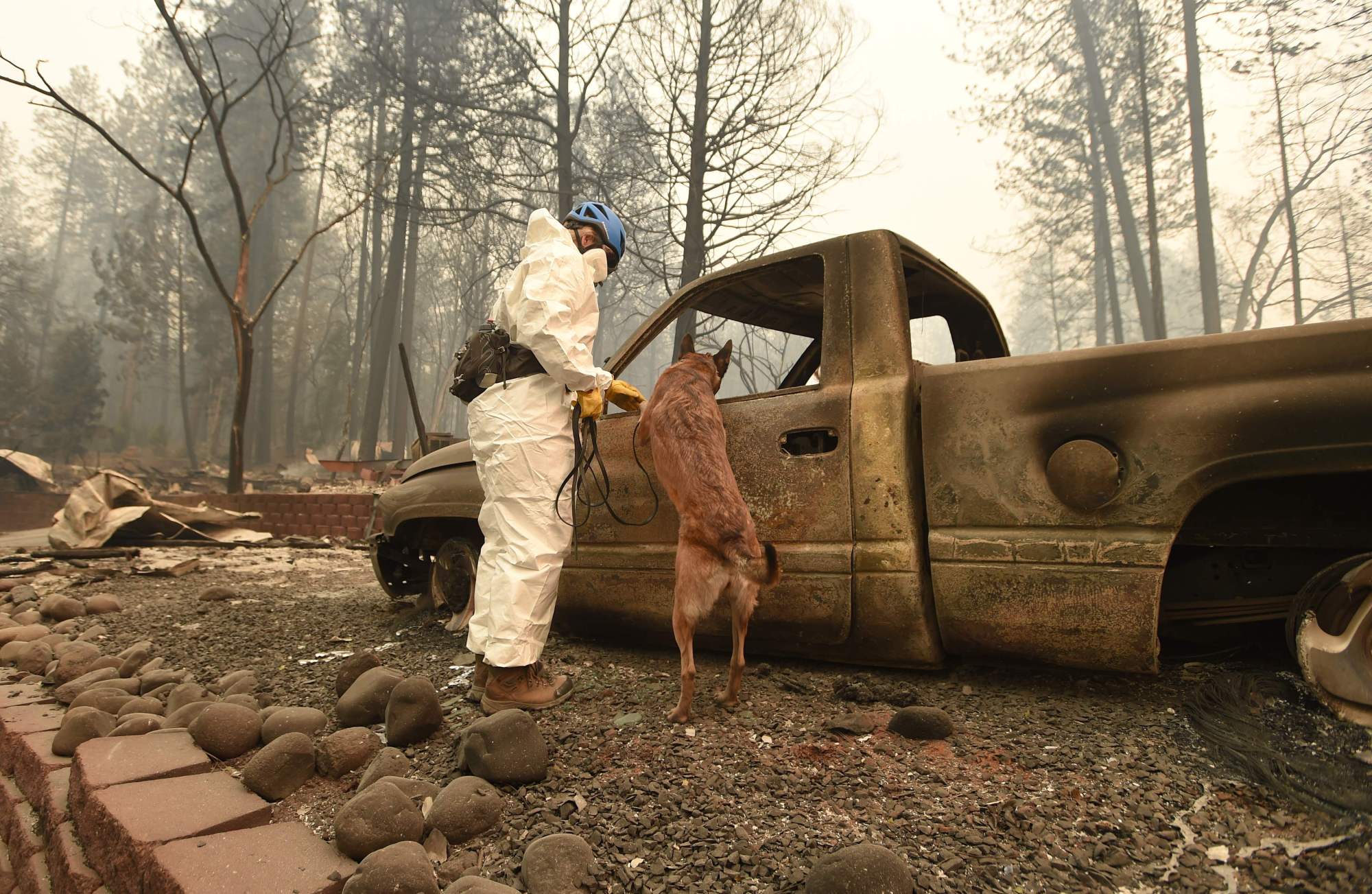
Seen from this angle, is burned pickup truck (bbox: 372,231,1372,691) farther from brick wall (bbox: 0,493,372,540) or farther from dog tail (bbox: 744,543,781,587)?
brick wall (bbox: 0,493,372,540)

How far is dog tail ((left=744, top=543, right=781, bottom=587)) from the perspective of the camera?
Answer: 2498 mm

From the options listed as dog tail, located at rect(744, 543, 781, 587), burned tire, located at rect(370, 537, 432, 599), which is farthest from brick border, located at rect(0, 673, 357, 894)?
burned tire, located at rect(370, 537, 432, 599)

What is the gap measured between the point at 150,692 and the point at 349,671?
1042mm

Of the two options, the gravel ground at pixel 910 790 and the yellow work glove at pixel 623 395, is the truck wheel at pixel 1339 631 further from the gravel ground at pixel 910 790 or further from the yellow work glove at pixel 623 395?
the yellow work glove at pixel 623 395

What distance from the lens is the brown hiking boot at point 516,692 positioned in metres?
2.83

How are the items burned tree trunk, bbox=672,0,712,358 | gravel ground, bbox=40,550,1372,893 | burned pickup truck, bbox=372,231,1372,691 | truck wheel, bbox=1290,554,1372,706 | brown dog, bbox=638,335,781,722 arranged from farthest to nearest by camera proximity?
burned tree trunk, bbox=672,0,712,358, brown dog, bbox=638,335,781,722, burned pickup truck, bbox=372,231,1372,691, truck wheel, bbox=1290,554,1372,706, gravel ground, bbox=40,550,1372,893

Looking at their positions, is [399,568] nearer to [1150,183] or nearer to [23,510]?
[23,510]

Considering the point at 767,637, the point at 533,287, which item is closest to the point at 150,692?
the point at 533,287

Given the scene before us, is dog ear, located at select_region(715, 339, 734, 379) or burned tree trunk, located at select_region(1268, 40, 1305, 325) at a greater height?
burned tree trunk, located at select_region(1268, 40, 1305, 325)

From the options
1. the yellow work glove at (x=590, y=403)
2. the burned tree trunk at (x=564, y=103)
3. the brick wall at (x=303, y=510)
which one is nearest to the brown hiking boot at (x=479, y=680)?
the yellow work glove at (x=590, y=403)

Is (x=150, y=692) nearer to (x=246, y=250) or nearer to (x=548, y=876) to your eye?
(x=548, y=876)

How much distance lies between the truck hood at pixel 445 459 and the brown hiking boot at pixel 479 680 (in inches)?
51.2

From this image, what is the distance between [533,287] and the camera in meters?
2.82

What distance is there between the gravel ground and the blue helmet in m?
1.98
